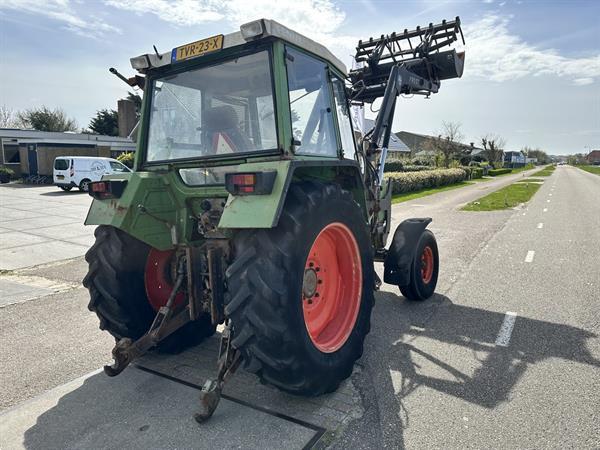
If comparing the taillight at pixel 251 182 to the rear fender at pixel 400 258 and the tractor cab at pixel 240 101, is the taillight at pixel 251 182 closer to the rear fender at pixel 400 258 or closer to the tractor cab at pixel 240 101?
the tractor cab at pixel 240 101

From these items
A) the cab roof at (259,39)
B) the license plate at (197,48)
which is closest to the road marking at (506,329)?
the cab roof at (259,39)

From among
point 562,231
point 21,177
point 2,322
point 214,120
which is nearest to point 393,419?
point 214,120

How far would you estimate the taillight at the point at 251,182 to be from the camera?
107 inches

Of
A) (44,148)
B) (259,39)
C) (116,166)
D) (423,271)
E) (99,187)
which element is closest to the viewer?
(259,39)

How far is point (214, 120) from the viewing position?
3.49 m

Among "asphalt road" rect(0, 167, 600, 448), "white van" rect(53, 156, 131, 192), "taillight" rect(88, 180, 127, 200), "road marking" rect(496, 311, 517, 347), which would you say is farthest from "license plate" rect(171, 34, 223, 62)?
"white van" rect(53, 156, 131, 192)

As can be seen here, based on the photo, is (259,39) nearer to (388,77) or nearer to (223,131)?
(223,131)

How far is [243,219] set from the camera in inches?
105

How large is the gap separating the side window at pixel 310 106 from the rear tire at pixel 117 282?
5.41 ft

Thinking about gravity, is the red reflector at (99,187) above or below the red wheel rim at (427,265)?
above

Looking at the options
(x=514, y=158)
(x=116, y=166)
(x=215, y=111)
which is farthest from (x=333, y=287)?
(x=514, y=158)

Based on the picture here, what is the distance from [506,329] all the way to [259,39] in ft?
12.4

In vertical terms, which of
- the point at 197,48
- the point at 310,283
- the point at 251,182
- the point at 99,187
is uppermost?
the point at 197,48

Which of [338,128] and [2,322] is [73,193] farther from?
[338,128]
